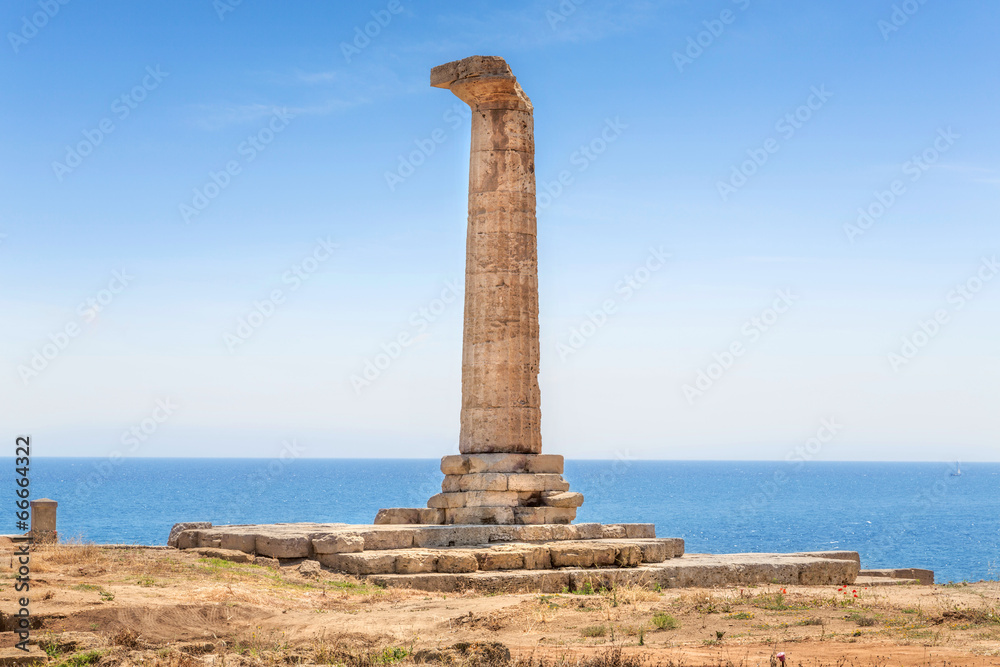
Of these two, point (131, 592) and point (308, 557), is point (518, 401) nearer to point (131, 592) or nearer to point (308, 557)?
point (308, 557)

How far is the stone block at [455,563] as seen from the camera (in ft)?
44.0

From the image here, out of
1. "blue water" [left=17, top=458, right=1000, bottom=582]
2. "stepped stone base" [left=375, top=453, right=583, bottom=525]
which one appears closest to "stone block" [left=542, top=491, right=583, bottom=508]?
"stepped stone base" [left=375, top=453, right=583, bottom=525]

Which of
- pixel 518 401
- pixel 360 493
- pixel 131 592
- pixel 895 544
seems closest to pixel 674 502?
pixel 360 493

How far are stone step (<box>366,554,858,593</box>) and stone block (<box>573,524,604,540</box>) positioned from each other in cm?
116

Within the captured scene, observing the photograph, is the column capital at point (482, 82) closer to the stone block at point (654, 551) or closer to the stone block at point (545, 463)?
the stone block at point (545, 463)

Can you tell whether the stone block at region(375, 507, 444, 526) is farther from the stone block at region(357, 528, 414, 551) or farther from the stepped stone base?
the stone block at region(357, 528, 414, 551)

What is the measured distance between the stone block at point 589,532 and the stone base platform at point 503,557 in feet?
0.05

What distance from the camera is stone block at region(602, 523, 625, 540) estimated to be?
1573 centimetres

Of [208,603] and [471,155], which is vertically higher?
[471,155]

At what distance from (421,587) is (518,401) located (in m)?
4.24

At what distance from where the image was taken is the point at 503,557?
45.6ft

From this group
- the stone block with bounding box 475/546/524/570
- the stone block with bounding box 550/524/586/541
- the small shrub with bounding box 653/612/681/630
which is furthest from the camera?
the stone block with bounding box 550/524/586/541

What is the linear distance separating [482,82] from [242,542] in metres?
7.87

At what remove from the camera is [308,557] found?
1351 centimetres
